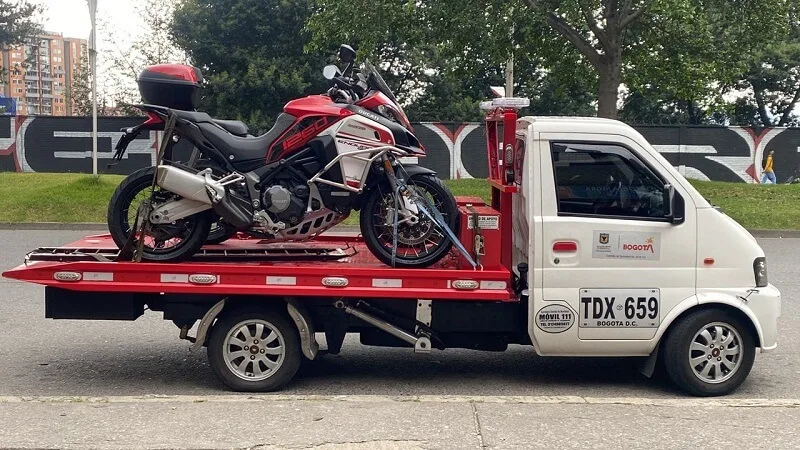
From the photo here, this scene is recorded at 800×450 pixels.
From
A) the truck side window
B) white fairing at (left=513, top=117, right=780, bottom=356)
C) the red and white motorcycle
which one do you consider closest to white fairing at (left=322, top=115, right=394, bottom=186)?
the red and white motorcycle

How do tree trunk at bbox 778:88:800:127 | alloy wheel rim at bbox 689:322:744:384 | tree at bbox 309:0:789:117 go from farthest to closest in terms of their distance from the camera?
1. tree trunk at bbox 778:88:800:127
2. tree at bbox 309:0:789:117
3. alloy wheel rim at bbox 689:322:744:384

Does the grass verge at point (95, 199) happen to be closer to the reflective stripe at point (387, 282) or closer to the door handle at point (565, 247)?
the reflective stripe at point (387, 282)

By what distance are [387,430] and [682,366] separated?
7.05 ft

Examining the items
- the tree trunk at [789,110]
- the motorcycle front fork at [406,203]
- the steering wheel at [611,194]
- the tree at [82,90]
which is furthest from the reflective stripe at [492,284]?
the tree trunk at [789,110]

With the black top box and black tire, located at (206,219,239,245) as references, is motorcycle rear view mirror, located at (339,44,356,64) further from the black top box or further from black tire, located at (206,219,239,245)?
black tire, located at (206,219,239,245)

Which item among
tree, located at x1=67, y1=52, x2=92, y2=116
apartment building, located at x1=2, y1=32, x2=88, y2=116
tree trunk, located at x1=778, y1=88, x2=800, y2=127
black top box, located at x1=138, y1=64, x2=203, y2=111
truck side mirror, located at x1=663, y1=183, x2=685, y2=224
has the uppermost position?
apartment building, located at x1=2, y1=32, x2=88, y2=116

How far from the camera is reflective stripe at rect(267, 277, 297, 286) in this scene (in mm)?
6098

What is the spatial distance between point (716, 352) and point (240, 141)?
3625mm

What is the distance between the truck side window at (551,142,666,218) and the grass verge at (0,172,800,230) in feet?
30.7

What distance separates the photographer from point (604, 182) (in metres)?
6.23

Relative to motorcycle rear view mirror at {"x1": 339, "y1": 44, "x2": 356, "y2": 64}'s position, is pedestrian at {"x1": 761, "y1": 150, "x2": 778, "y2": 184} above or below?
above

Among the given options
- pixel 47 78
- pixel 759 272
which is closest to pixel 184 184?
pixel 759 272

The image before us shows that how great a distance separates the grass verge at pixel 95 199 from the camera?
17484 millimetres

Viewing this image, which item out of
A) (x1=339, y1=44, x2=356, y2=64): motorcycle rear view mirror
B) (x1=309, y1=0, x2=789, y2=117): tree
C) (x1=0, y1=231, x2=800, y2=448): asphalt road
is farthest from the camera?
(x1=309, y1=0, x2=789, y2=117): tree
